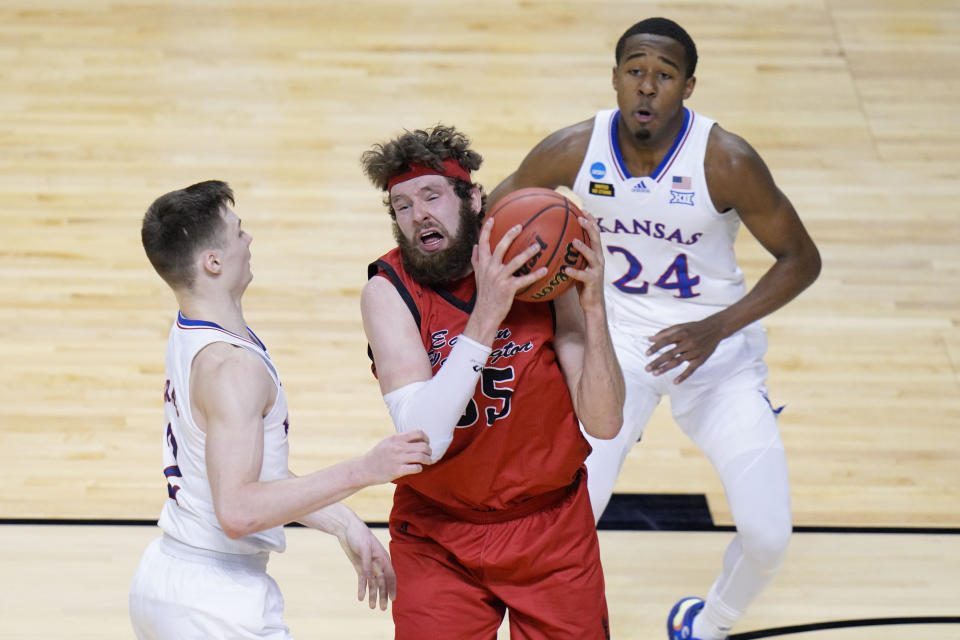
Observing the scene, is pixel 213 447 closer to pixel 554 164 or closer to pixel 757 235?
pixel 554 164

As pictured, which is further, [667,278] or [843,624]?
[843,624]

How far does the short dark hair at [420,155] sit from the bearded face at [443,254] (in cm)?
7

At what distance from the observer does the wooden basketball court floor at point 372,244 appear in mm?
4938

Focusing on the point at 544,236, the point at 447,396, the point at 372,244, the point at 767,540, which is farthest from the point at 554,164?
the point at 372,244

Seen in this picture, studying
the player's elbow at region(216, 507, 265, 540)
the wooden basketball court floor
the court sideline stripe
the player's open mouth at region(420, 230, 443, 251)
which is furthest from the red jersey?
the court sideline stripe

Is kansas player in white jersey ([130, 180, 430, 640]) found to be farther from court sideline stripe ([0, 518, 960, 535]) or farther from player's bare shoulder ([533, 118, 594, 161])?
court sideline stripe ([0, 518, 960, 535])

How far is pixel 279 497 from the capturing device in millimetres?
2768

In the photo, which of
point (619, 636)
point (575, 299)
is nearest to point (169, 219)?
point (575, 299)

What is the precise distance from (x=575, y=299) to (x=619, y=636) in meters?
1.66

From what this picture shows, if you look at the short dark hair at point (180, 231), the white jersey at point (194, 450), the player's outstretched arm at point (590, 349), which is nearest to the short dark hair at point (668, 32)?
the player's outstretched arm at point (590, 349)

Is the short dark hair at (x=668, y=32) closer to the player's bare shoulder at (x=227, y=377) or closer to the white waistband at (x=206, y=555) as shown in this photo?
the player's bare shoulder at (x=227, y=377)

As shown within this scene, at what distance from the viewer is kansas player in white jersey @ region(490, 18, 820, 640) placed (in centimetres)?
411

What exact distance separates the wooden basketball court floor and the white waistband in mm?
1457

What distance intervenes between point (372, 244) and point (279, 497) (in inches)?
167
